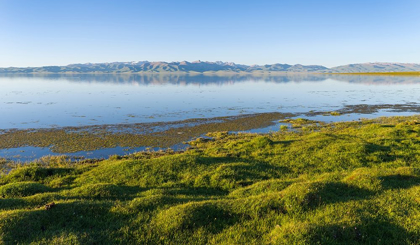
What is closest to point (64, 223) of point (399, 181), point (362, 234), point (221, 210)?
point (221, 210)

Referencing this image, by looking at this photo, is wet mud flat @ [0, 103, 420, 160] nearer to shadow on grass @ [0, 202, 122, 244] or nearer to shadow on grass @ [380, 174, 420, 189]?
shadow on grass @ [0, 202, 122, 244]

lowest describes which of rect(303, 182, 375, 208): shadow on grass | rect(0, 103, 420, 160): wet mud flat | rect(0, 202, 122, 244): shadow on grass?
rect(0, 103, 420, 160): wet mud flat

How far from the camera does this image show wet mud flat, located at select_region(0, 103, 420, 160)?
3184cm

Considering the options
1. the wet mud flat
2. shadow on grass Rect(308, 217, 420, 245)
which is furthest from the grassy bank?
the wet mud flat

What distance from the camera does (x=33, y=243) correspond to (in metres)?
8.00

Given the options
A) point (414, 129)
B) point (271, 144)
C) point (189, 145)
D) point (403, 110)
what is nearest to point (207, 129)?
point (189, 145)

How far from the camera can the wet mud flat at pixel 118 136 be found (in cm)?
3184

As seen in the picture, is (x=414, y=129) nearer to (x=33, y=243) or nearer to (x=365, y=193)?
(x=365, y=193)

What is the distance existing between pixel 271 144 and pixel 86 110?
180 ft

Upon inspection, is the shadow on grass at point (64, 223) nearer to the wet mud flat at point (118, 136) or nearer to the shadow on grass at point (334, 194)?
the shadow on grass at point (334, 194)

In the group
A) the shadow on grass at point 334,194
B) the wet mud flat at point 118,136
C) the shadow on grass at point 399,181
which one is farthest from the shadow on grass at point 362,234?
the wet mud flat at point 118,136

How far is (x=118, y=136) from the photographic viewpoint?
38688 mm

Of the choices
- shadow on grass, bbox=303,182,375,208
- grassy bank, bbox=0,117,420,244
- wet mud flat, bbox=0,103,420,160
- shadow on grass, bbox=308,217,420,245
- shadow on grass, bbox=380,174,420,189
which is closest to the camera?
shadow on grass, bbox=308,217,420,245

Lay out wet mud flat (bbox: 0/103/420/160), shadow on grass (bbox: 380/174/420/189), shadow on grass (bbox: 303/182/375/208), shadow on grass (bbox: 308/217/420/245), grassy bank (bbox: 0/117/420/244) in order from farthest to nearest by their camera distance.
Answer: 1. wet mud flat (bbox: 0/103/420/160)
2. shadow on grass (bbox: 380/174/420/189)
3. shadow on grass (bbox: 303/182/375/208)
4. grassy bank (bbox: 0/117/420/244)
5. shadow on grass (bbox: 308/217/420/245)
